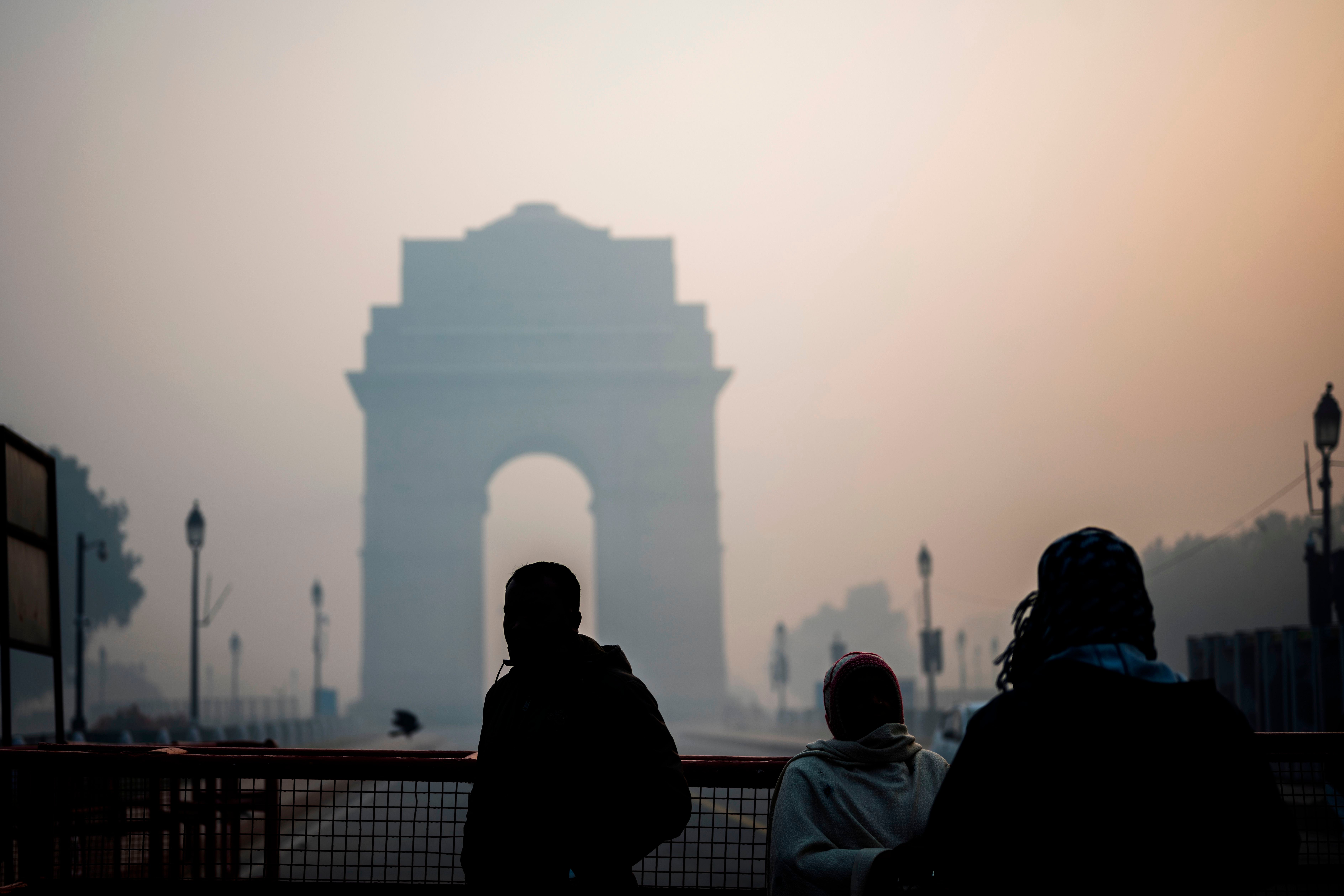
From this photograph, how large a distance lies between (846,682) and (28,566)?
4011mm

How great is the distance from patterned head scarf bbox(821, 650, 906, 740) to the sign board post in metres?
3.39

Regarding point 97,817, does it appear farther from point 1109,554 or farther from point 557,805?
point 1109,554

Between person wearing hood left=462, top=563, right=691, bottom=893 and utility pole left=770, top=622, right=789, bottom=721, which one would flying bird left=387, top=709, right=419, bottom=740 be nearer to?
person wearing hood left=462, top=563, right=691, bottom=893

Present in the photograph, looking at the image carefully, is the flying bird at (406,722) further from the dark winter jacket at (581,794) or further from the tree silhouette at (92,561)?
the tree silhouette at (92,561)

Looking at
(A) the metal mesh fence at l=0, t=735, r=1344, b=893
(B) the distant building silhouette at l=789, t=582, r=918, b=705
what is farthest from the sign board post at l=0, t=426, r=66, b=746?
(B) the distant building silhouette at l=789, t=582, r=918, b=705

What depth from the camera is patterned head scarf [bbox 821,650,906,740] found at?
9.76 feet

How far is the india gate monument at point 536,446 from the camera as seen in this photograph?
45594mm

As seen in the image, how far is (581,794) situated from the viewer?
2.79 meters

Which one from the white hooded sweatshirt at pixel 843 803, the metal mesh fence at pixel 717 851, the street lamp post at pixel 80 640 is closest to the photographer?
the white hooded sweatshirt at pixel 843 803

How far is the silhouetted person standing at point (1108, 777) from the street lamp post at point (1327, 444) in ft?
48.8

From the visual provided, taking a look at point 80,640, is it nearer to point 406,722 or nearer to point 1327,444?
point 406,722

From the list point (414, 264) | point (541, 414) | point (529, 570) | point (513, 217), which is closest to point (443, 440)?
point (541, 414)

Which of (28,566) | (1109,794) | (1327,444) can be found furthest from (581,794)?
(1327,444)

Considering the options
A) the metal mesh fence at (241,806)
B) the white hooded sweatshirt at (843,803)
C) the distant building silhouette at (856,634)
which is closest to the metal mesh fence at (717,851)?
the metal mesh fence at (241,806)
